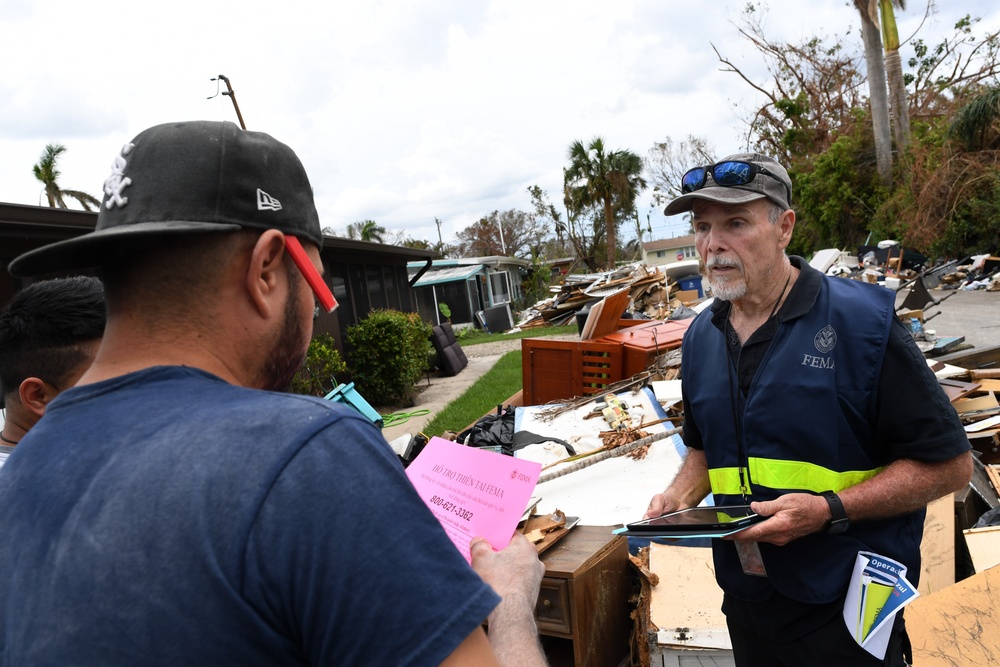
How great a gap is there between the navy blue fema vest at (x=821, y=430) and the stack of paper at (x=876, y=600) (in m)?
0.06

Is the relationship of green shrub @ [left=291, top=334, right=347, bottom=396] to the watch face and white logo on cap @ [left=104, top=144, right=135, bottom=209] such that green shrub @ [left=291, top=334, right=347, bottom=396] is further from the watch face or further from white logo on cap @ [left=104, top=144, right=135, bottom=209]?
white logo on cap @ [left=104, top=144, right=135, bottom=209]

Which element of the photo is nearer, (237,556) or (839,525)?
(237,556)

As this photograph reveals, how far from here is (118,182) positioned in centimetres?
103

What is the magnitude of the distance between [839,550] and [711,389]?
0.62 metres

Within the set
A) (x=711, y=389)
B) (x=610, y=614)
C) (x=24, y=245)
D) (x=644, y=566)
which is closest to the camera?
(x=711, y=389)

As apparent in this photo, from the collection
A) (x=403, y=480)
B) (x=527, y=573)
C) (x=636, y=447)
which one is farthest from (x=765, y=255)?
(x=636, y=447)

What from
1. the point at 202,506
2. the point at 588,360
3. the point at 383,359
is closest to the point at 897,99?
Result: the point at 383,359

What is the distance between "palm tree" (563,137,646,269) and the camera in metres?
39.0

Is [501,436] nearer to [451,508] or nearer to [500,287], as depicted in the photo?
[451,508]

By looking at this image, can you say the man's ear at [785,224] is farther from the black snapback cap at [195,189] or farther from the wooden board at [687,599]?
the black snapback cap at [195,189]

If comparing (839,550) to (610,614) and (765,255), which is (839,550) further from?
(610,614)

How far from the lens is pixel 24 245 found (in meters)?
6.00

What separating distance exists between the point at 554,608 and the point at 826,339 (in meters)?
1.66

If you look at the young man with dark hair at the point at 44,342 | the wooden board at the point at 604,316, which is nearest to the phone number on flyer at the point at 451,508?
the young man with dark hair at the point at 44,342
